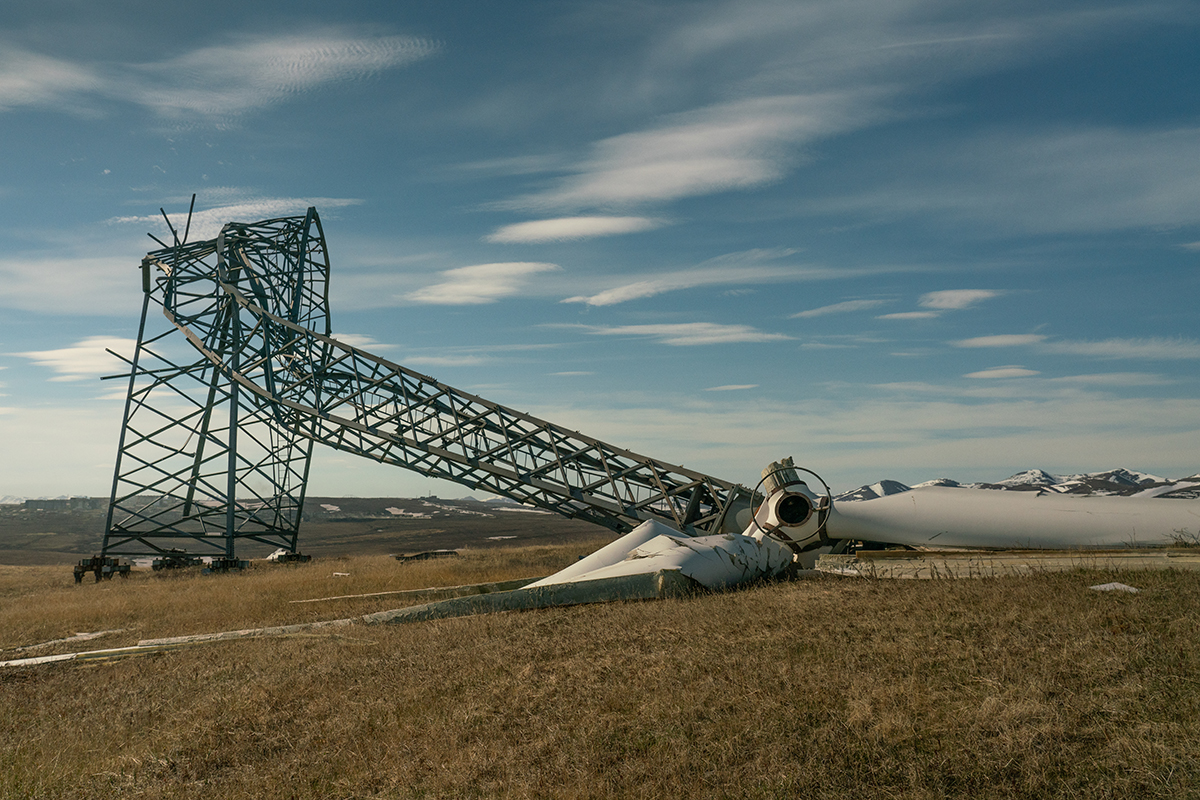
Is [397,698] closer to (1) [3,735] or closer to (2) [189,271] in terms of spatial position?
(1) [3,735]

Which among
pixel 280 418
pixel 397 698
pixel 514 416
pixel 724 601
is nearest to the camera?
pixel 397 698

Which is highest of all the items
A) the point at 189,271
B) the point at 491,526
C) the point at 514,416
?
the point at 189,271

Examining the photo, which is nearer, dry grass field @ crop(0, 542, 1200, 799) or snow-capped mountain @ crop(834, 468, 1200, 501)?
dry grass field @ crop(0, 542, 1200, 799)

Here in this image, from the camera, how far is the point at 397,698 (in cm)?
802

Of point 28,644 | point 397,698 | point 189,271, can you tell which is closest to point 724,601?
point 397,698

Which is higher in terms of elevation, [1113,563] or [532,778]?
[1113,563]

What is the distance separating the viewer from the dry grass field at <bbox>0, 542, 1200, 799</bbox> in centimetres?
533

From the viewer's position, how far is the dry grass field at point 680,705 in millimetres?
5328

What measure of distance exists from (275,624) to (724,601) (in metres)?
9.01

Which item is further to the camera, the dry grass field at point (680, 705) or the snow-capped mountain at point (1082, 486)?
the snow-capped mountain at point (1082, 486)

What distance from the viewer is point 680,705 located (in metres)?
6.74

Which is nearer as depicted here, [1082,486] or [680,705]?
[680,705]

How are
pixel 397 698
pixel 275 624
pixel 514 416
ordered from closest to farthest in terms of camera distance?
pixel 397 698
pixel 275 624
pixel 514 416

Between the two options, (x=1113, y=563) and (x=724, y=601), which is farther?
(x=1113, y=563)
